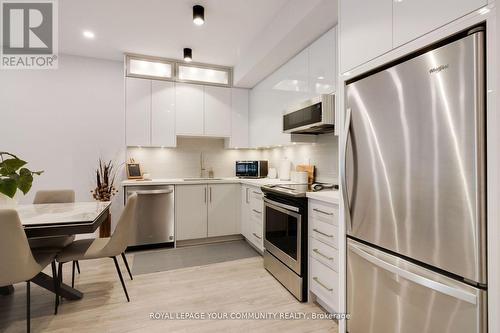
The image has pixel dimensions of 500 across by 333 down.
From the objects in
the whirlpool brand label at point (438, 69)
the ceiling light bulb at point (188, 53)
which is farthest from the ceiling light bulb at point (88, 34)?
→ the whirlpool brand label at point (438, 69)

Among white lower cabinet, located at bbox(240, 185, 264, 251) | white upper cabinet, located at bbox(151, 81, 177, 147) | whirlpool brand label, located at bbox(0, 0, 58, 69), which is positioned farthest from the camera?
white upper cabinet, located at bbox(151, 81, 177, 147)

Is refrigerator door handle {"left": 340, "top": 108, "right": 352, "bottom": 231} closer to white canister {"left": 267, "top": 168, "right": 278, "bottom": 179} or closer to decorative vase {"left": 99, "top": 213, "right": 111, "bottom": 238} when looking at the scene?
white canister {"left": 267, "top": 168, "right": 278, "bottom": 179}

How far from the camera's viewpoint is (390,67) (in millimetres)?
1331

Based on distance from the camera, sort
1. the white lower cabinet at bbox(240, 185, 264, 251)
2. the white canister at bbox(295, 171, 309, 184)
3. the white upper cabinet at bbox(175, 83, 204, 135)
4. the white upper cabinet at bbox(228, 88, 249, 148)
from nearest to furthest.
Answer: the white canister at bbox(295, 171, 309, 184) < the white lower cabinet at bbox(240, 185, 264, 251) < the white upper cabinet at bbox(175, 83, 204, 135) < the white upper cabinet at bbox(228, 88, 249, 148)

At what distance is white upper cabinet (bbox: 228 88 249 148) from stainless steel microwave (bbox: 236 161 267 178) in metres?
0.35

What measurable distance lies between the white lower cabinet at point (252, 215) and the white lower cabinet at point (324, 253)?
3.45 feet

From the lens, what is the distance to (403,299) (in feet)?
4.09

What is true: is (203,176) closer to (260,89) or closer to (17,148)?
(260,89)

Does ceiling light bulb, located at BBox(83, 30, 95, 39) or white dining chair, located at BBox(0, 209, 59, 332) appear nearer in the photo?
white dining chair, located at BBox(0, 209, 59, 332)

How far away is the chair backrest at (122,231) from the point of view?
2.14m

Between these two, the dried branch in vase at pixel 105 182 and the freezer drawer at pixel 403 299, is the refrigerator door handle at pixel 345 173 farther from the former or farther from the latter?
the dried branch in vase at pixel 105 182

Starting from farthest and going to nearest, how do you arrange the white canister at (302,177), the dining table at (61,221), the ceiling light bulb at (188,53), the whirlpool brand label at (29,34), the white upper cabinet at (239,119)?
the white upper cabinet at (239,119) < the ceiling light bulb at (188,53) < the white canister at (302,177) < the whirlpool brand label at (29,34) < the dining table at (61,221)

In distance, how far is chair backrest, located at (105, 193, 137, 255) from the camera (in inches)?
84.4

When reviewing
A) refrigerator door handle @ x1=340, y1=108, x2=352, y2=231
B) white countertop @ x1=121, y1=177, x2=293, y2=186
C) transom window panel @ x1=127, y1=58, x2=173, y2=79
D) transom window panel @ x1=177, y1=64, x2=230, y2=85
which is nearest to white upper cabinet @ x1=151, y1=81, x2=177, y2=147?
transom window panel @ x1=127, y1=58, x2=173, y2=79
